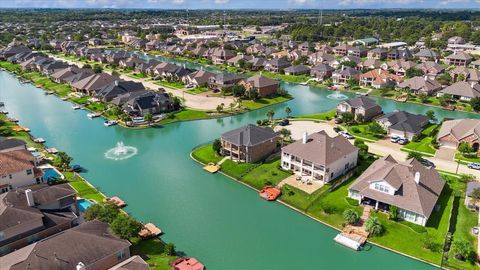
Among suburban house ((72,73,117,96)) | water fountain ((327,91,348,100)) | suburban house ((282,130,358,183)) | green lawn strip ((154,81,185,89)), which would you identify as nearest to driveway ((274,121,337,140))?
suburban house ((282,130,358,183))

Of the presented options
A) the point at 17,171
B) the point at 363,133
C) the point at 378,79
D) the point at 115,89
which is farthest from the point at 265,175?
the point at 378,79

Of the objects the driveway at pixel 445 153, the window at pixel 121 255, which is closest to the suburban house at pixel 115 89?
the window at pixel 121 255

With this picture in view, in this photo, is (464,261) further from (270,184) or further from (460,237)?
(270,184)

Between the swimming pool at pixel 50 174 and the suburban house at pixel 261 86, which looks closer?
the swimming pool at pixel 50 174

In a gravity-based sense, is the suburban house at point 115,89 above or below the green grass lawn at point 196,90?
above

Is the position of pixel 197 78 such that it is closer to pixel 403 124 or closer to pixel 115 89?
pixel 115 89

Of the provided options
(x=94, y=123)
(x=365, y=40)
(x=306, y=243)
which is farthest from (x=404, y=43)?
(x=306, y=243)

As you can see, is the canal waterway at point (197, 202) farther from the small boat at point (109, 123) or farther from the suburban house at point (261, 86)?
the suburban house at point (261, 86)
